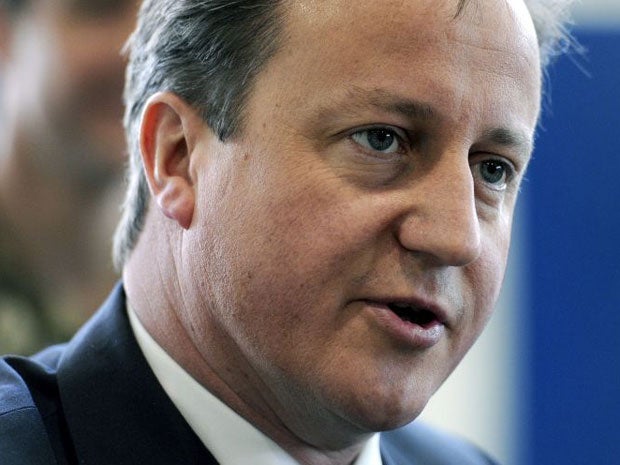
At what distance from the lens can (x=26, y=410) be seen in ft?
7.10

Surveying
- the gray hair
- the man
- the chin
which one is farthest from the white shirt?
the gray hair

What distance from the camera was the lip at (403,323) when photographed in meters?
2.10

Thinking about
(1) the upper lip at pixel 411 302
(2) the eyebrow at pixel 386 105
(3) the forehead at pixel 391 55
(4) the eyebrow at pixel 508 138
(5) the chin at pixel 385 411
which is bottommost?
(5) the chin at pixel 385 411

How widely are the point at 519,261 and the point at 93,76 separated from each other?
5.53 ft

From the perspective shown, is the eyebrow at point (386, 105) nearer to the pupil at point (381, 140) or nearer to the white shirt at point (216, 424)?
the pupil at point (381, 140)

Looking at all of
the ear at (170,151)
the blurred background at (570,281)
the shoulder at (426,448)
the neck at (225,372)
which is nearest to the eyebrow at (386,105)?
the ear at (170,151)

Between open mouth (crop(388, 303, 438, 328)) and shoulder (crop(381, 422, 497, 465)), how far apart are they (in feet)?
1.77

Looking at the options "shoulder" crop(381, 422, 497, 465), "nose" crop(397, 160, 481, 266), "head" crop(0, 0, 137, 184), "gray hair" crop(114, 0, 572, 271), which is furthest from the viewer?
"head" crop(0, 0, 137, 184)

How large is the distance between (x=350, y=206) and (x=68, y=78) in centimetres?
167

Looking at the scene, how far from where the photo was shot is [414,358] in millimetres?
2160

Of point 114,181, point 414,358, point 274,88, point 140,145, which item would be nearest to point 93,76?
point 114,181

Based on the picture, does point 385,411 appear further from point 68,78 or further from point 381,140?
point 68,78

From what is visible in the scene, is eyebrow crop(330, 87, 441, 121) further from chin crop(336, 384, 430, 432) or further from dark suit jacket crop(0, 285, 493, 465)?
dark suit jacket crop(0, 285, 493, 465)

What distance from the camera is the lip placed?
2096 millimetres
